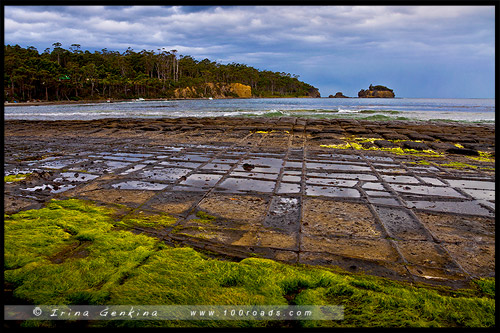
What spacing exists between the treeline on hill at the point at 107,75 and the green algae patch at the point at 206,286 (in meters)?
66.1

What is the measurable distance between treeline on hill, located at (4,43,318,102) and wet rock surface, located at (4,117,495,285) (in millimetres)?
61669

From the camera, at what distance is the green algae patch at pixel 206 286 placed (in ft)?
7.04

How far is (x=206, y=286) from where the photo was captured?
7.97 ft

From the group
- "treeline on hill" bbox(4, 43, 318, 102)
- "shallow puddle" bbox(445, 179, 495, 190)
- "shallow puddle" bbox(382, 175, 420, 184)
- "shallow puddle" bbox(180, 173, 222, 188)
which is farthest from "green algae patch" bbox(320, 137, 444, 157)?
"treeline on hill" bbox(4, 43, 318, 102)

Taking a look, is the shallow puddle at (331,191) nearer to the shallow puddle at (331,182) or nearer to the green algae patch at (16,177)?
the shallow puddle at (331,182)

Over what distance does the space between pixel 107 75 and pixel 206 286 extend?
283 feet

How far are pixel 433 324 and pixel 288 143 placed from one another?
9.40m

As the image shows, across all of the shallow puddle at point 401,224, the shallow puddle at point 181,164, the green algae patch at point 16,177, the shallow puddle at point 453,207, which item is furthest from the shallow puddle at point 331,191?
the green algae patch at point 16,177

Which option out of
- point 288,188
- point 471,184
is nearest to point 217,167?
point 288,188

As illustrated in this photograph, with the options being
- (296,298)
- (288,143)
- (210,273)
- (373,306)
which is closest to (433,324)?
(373,306)

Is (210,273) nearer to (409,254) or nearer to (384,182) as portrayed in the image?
(409,254)

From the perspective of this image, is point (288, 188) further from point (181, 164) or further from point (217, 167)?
point (181, 164)

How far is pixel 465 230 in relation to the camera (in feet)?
12.2
